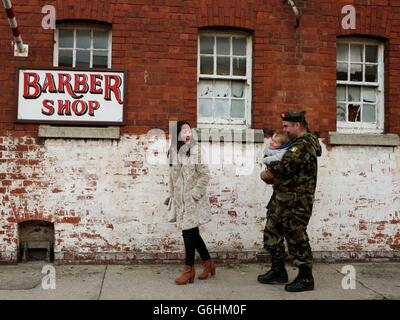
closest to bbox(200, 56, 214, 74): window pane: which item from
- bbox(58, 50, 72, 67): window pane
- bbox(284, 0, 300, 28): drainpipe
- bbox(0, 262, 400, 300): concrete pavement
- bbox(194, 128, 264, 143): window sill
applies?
bbox(194, 128, 264, 143): window sill

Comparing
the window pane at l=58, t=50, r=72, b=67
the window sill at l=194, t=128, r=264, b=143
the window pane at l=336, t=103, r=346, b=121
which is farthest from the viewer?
the window pane at l=336, t=103, r=346, b=121

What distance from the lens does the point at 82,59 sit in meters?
7.87

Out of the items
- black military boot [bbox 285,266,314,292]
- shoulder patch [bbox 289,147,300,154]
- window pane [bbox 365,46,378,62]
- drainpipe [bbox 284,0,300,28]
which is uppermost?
drainpipe [bbox 284,0,300,28]

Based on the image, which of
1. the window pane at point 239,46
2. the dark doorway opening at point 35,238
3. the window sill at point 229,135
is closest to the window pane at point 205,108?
the window sill at point 229,135

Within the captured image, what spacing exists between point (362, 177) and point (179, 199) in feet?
11.1

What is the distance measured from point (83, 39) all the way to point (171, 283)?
13.4 feet

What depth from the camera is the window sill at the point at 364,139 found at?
7957 mm

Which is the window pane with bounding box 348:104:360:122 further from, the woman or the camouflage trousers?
the woman

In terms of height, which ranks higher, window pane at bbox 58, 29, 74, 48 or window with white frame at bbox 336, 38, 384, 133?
window pane at bbox 58, 29, 74, 48

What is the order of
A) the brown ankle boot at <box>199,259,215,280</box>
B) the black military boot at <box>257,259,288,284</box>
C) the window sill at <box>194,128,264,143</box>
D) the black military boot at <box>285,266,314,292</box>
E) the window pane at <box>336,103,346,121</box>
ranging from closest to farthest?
the black military boot at <box>285,266,314,292</box>, the black military boot at <box>257,259,288,284</box>, the brown ankle boot at <box>199,259,215,280</box>, the window sill at <box>194,128,264,143</box>, the window pane at <box>336,103,346,121</box>

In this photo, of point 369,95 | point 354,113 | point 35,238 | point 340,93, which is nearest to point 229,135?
point 340,93

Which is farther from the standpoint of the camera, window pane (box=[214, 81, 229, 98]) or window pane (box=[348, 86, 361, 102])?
window pane (box=[348, 86, 361, 102])

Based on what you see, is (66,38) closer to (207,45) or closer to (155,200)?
(207,45)

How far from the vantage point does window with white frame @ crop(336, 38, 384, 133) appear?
27.5 feet
